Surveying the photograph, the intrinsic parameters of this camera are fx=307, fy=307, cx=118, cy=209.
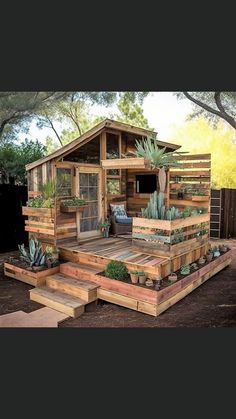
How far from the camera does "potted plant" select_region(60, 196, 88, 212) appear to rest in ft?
19.8

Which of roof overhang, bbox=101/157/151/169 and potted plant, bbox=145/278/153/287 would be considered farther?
roof overhang, bbox=101/157/151/169

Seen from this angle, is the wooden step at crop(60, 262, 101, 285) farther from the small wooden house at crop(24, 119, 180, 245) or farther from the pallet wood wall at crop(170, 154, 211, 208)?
the pallet wood wall at crop(170, 154, 211, 208)

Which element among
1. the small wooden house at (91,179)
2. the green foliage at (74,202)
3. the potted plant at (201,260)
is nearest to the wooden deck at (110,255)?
the small wooden house at (91,179)

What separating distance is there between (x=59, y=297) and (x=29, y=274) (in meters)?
0.98

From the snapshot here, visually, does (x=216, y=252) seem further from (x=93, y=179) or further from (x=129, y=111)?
(x=129, y=111)

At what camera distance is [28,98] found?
11.2 m

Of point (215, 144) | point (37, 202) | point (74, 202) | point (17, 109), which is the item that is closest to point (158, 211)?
point (74, 202)

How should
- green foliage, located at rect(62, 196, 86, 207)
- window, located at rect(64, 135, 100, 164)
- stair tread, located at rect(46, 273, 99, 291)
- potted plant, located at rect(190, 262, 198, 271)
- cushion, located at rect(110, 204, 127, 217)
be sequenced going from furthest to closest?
cushion, located at rect(110, 204, 127, 217) < window, located at rect(64, 135, 100, 164) < green foliage, located at rect(62, 196, 86, 207) < potted plant, located at rect(190, 262, 198, 271) < stair tread, located at rect(46, 273, 99, 291)

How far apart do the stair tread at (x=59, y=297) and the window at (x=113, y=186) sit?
324 cm

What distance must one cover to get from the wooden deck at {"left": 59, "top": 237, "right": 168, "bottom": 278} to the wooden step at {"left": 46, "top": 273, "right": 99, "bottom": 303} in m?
0.47

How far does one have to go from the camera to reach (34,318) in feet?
13.6

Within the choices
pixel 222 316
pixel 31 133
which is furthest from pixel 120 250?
pixel 31 133

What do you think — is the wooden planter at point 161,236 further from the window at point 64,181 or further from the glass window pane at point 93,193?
the glass window pane at point 93,193

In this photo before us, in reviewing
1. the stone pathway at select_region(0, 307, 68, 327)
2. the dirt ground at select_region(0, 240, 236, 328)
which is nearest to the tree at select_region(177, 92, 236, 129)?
the dirt ground at select_region(0, 240, 236, 328)
